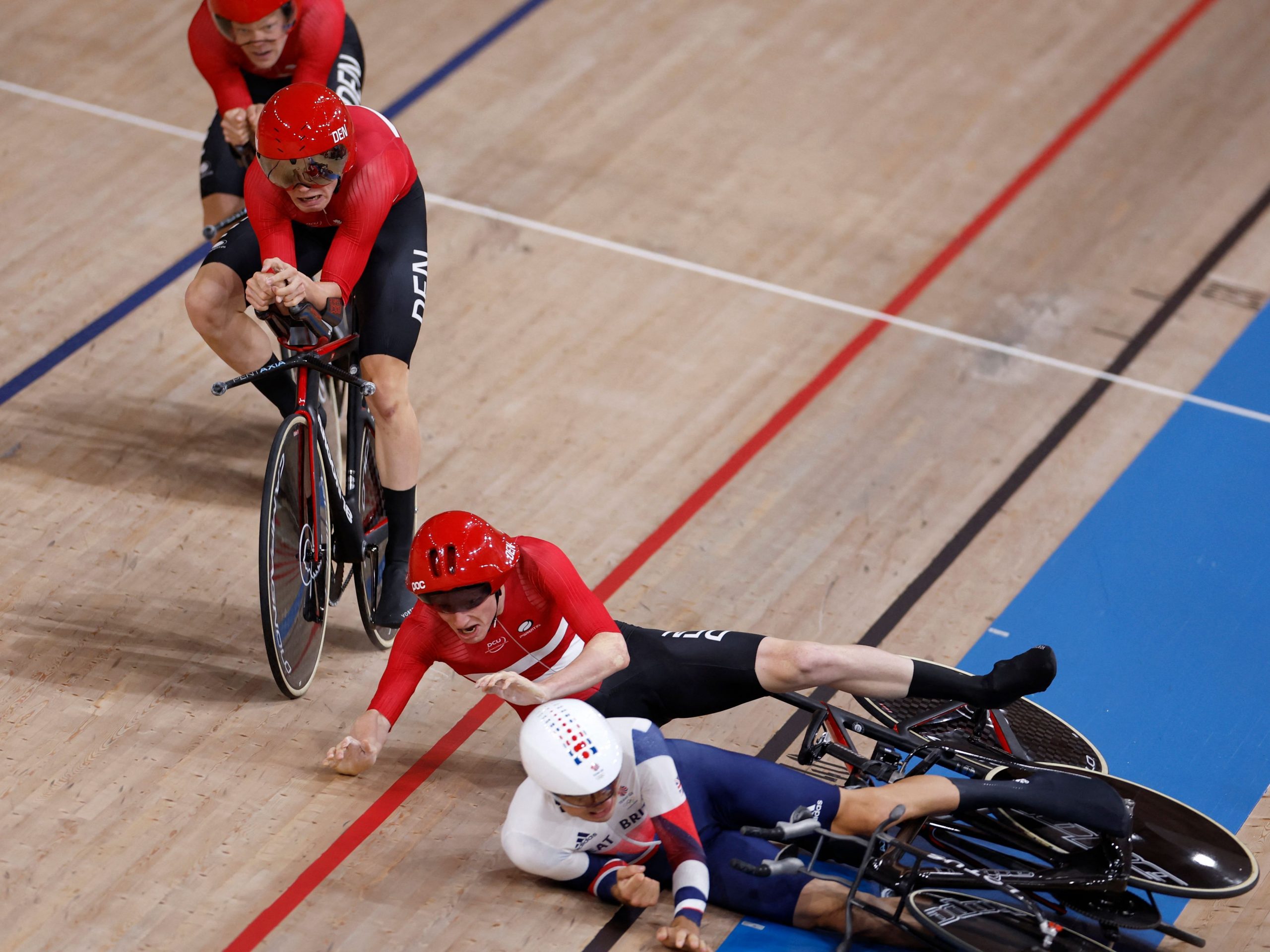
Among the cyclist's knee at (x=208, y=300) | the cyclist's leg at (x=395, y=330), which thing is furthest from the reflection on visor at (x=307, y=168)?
the cyclist's knee at (x=208, y=300)

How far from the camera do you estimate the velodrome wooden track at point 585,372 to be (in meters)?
4.05

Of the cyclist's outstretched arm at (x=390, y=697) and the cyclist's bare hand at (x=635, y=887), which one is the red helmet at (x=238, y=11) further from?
the cyclist's bare hand at (x=635, y=887)

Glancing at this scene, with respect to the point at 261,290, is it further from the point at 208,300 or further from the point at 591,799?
the point at 591,799

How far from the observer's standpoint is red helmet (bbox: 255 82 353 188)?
3.98 metres

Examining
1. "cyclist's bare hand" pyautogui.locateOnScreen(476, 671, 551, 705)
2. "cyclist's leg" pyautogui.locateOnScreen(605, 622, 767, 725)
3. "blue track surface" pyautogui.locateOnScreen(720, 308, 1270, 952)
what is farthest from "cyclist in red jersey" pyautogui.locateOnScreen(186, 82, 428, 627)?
"blue track surface" pyautogui.locateOnScreen(720, 308, 1270, 952)

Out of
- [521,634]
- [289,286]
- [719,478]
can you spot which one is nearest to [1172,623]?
[719,478]

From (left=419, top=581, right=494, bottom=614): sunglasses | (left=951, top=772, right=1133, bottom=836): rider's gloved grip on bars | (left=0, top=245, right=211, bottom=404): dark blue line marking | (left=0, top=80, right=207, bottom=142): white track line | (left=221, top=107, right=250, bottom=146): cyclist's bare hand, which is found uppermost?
(left=221, top=107, right=250, bottom=146): cyclist's bare hand

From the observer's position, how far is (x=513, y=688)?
3604mm

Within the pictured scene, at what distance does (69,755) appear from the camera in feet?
13.7

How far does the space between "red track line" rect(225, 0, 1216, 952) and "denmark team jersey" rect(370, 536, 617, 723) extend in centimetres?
36

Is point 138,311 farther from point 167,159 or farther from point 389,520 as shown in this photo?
point 389,520

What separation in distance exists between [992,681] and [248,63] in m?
2.99

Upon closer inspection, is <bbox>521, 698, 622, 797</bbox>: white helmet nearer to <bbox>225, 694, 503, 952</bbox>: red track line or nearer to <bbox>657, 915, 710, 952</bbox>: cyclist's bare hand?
<bbox>657, 915, 710, 952</bbox>: cyclist's bare hand

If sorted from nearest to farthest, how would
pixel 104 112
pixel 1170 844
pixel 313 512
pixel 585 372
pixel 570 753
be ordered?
pixel 570 753 < pixel 1170 844 < pixel 313 512 < pixel 585 372 < pixel 104 112
